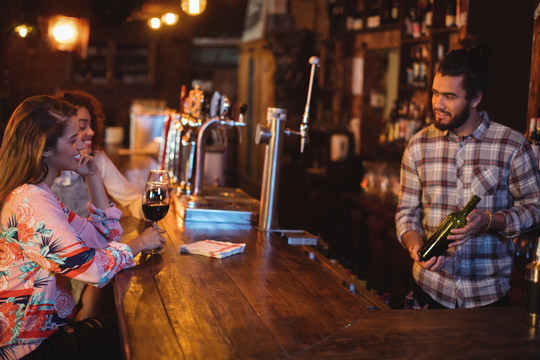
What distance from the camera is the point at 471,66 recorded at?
8.19 feet

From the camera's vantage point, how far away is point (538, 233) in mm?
3174

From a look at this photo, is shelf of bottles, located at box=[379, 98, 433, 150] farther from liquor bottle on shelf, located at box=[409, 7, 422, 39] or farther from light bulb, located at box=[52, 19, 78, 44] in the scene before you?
light bulb, located at box=[52, 19, 78, 44]

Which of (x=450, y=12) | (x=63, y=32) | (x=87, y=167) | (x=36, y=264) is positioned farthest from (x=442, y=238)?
(x=63, y=32)

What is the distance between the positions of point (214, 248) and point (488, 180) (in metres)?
1.18

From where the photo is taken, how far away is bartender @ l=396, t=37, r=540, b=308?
248cm

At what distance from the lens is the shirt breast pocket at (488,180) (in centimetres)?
250

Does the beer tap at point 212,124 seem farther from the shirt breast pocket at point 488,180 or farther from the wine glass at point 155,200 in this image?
the shirt breast pocket at point 488,180

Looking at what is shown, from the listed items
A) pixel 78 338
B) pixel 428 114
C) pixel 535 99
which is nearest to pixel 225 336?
pixel 78 338

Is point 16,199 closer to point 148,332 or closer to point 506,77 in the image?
point 148,332

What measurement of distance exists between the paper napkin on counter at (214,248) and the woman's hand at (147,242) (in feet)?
0.41

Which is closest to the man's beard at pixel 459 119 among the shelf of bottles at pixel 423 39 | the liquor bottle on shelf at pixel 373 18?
the shelf of bottles at pixel 423 39

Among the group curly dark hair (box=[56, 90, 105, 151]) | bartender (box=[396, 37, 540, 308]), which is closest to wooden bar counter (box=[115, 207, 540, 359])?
bartender (box=[396, 37, 540, 308])

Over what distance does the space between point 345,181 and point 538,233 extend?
130 inches

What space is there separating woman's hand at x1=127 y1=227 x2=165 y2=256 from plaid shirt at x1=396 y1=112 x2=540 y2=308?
1056 millimetres
